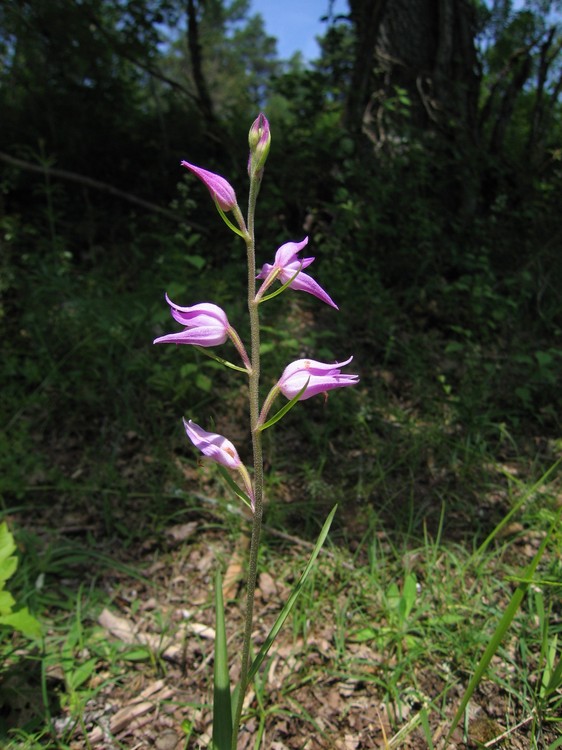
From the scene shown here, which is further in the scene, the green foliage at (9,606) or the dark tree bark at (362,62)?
the dark tree bark at (362,62)

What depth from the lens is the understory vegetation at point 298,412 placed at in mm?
1576

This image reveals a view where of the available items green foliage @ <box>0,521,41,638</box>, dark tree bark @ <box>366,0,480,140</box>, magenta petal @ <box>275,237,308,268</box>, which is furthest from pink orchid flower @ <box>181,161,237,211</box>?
dark tree bark @ <box>366,0,480,140</box>

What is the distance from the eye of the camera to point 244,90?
182 inches

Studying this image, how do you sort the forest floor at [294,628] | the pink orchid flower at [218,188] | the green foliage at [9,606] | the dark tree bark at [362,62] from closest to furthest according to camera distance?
the pink orchid flower at [218,188] → the green foliage at [9,606] → the forest floor at [294,628] → the dark tree bark at [362,62]

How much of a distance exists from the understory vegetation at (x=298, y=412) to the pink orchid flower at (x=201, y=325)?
210 mm

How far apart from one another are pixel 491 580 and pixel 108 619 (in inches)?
A: 53.4

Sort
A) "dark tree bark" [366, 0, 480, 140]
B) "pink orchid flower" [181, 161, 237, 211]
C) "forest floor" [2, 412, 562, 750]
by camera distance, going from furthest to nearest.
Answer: "dark tree bark" [366, 0, 480, 140], "forest floor" [2, 412, 562, 750], "pink orchid flower" [181, 161, 237, 211]

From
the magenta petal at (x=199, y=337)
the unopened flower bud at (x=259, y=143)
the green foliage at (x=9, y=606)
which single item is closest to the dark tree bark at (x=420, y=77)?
the unopened flower bud at (x=259, y=143)

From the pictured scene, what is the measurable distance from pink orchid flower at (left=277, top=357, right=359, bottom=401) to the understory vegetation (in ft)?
0.71

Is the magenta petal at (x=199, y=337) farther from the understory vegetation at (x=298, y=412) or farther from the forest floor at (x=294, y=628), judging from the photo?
the forest floor at (x=294, y=628)

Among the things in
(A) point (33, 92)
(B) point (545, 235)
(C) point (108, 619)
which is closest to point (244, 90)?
(A) point (33, 92)

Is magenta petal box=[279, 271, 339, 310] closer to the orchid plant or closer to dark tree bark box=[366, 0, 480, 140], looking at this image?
the orchid plant

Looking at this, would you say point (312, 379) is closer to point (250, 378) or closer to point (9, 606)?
point (250, 378)

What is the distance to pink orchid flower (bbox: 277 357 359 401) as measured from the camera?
43.4 inches
